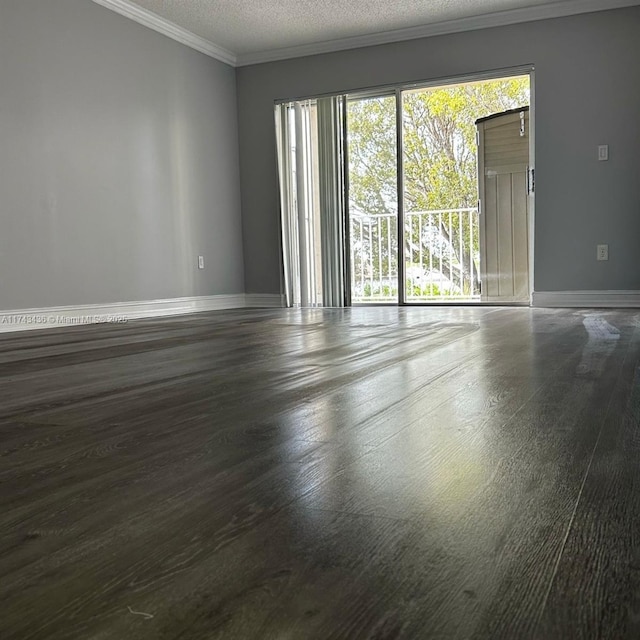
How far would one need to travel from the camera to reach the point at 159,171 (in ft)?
16.3

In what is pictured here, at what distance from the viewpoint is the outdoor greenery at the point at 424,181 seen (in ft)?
24.3

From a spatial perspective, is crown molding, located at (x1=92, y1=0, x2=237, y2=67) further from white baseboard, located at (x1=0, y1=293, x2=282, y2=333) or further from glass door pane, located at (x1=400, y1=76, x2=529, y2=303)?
glass door pane, located at (x1=400, y1=76, x2=529, y2=303)

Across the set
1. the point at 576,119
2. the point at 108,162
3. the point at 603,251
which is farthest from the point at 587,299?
the point at 108,162

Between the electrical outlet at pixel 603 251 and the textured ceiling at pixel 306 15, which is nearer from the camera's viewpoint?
the textured ceiling at pixel 306 15

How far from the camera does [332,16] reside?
486cm

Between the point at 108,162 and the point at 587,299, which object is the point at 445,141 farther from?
the point at 108,162

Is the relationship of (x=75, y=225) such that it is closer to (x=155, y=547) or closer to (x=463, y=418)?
(x=463, y=418)

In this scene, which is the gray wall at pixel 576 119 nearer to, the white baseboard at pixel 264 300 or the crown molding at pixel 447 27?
the crown molding at pixel 447 27

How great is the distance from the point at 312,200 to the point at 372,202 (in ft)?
7.82

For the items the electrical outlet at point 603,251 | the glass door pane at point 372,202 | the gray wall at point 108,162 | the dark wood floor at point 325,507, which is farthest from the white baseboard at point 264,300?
the dark wood floor at point 325,507

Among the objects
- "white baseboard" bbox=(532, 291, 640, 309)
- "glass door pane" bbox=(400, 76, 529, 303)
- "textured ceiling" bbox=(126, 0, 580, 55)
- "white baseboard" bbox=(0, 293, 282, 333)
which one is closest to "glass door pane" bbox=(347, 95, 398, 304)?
"glass door pane" bbox=(400, 76, 529, 303)

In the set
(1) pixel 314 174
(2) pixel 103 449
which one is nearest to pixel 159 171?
(1) pixel 314 174

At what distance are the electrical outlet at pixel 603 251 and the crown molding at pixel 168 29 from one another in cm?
332

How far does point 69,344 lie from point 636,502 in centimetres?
250
